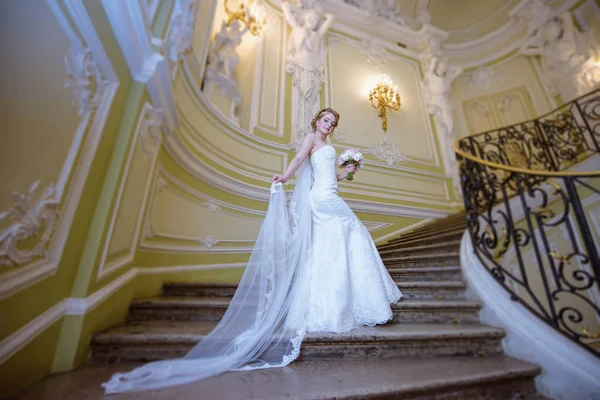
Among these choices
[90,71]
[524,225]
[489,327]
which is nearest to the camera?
[90,71]

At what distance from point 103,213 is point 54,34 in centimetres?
89

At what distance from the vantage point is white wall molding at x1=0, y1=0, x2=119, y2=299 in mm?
1114

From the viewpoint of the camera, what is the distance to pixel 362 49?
20.6 ft

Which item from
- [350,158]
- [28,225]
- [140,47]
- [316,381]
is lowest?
[316,381]

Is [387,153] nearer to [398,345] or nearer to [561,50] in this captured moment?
[398,345]

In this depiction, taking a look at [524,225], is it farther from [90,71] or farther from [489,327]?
[90,71]

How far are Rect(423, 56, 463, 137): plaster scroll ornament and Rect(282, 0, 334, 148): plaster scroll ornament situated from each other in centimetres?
294

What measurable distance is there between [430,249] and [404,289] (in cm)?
112

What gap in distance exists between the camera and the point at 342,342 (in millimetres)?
1497

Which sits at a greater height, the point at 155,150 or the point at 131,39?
the point at 131,39

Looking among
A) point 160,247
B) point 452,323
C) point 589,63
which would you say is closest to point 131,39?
point 160,247

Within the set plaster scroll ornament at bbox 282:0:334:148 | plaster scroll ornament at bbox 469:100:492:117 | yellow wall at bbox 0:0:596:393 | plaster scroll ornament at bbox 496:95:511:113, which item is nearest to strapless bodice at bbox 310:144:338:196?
yellow wall at bbox 0:0:596:393

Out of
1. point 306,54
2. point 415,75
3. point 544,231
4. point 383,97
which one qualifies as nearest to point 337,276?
point 544,231

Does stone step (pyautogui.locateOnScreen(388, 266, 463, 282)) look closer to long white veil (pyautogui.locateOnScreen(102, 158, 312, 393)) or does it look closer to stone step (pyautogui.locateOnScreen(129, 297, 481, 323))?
stone step (pyautogui.locateOnScreen(129, 297, 481, 323))
